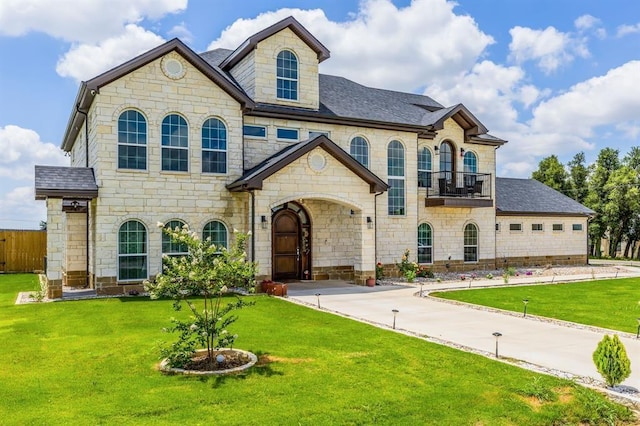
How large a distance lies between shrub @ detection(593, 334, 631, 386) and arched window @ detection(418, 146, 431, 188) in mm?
16216

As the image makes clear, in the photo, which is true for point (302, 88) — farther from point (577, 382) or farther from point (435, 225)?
point (577, 382)

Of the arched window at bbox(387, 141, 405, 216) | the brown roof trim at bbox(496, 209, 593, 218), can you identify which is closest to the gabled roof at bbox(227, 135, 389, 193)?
the arched window at bbox(387, 141, 405, 216)

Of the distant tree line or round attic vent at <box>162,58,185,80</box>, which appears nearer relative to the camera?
round attic vent at <box>162,58,185,80</box>

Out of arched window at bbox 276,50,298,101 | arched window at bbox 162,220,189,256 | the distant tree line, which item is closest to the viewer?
arched window at bbox 162,220,189,256

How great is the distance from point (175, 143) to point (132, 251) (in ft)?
12.7

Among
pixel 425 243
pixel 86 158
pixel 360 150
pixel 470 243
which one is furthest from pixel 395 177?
pixel 86 158

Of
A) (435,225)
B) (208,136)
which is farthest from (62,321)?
(435,225)

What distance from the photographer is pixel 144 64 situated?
1662cm

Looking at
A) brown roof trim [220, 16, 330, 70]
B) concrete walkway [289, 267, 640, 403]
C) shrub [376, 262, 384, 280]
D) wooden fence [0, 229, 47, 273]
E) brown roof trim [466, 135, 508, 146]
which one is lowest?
concrete walkway [289, 267, 640, 403]

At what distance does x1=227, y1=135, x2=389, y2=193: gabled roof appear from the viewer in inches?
655

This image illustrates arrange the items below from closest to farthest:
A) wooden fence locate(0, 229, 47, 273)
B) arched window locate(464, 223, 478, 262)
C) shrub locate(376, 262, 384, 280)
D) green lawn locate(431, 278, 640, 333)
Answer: green lawn locate(431, 278, 640, 333), shrub locate(376, 262, 384, 280), wooden fence locate(0, 229, 47, 273), arched window locate(464, 223, 478, 262)

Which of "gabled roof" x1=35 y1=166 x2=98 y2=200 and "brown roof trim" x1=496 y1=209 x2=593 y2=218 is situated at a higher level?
"gabled roof" x1=35 y1=166 x2=98 y2=200

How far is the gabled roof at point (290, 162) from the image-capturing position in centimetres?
1664

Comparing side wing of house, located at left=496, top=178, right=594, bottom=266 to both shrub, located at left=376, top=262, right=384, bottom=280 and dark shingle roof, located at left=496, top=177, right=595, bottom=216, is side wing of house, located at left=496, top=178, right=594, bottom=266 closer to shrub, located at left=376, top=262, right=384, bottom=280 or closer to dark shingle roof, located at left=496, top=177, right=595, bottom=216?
dark shingle roof, located at left=496, top=177, right=595, bottom=216
